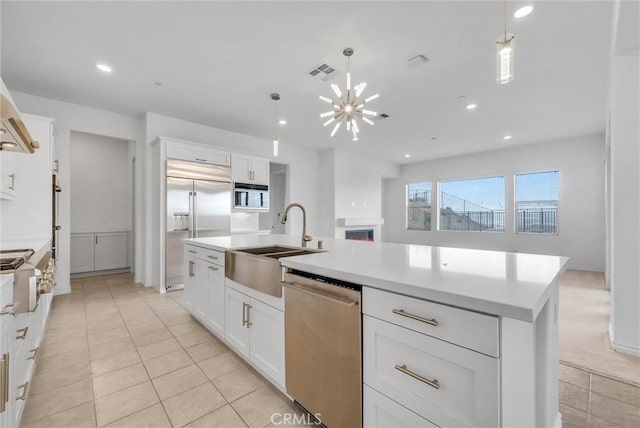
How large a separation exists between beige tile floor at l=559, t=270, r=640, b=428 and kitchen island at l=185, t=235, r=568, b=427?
0.56 metres

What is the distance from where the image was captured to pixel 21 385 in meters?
1.34

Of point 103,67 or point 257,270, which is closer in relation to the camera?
point 257,270

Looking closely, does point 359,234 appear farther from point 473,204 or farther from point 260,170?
point 260,170

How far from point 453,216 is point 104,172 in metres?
8.39

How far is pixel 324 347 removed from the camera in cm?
129

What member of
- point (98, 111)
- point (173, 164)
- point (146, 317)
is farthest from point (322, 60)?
point (98, 111)

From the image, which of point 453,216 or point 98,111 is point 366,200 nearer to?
point 453,216

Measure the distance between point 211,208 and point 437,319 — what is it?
4.13 meters

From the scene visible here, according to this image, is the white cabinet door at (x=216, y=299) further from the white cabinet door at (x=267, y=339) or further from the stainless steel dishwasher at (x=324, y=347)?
the stainless steel dishwasher at (x=324, y=347)

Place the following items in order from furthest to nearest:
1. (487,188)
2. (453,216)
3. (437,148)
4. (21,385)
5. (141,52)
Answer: (453,216), (487,188), (437,148), (141,52), (21,385)

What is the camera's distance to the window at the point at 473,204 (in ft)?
22.4

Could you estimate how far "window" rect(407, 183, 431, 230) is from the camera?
8.04m

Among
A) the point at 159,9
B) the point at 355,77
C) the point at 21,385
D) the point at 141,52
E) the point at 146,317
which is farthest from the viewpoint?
the point at 355,77

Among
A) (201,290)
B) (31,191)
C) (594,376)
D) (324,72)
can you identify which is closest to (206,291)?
(201,290)
